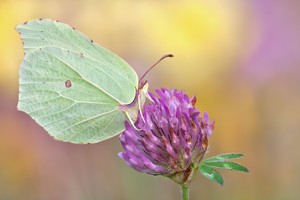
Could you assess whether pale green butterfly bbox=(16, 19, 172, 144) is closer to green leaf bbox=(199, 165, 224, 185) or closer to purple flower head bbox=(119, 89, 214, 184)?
purple flower head bbox=(119, 89, 214, 184)

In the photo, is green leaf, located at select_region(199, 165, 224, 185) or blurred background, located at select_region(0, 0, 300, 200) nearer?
green leaf, located at select_region(199, 165, 224, 185)

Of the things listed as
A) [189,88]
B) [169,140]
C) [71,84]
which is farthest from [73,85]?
[189,88]

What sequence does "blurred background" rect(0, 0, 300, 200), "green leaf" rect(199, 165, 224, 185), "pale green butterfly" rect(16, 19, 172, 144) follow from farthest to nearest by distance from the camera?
1. "blurred background" rect(0, 0, 300, 200)
2. "pale green butterfly" rect(16, 19, 172, 144)
3. "green leaf" rect(199, 165, 224, 185)

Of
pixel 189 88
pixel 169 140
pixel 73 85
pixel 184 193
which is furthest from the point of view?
pixel 189 88

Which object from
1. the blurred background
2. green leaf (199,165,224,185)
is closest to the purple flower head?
green leaf (199,165,224,185)

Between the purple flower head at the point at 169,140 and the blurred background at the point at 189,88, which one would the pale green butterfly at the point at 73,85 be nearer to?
the purple flower head at the point at 169,140

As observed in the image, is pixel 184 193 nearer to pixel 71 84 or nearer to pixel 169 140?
pixel 169 140
